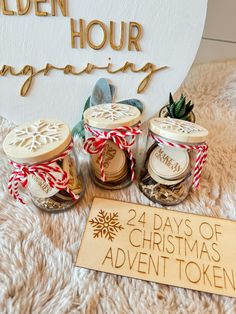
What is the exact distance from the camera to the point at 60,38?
52 centimetres

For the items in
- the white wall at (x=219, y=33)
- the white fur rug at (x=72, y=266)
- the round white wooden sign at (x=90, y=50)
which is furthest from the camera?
the white wall at (x=219, y=33)

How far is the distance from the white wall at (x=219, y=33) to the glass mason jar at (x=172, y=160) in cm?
41

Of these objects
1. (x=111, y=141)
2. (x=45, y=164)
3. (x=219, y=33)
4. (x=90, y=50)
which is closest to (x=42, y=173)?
(x=45, y=164)

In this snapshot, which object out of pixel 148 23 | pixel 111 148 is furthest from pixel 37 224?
pixel 148 23

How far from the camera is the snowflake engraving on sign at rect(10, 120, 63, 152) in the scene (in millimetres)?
412

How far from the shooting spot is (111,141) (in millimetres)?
489

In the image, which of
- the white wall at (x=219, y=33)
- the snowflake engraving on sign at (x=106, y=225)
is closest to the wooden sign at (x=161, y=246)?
the snowflake engraving on sign at (x=106, y=225)

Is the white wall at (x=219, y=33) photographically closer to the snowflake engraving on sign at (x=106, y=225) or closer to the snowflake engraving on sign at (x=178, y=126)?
the snowflake engraving on sign at (x=178, y=126)

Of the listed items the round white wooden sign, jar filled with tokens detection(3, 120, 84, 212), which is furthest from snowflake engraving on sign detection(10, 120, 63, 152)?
the round white wooden sign

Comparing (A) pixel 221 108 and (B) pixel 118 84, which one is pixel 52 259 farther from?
(A) pixel 221 108

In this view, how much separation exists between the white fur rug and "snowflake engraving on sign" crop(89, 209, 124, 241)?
3cm

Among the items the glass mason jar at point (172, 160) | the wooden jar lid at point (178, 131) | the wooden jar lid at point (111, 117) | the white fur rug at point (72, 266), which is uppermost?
the wooden jar lid at point (111, 117)

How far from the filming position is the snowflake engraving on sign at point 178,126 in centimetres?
43

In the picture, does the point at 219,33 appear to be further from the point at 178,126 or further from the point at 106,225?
the point at 106,225
